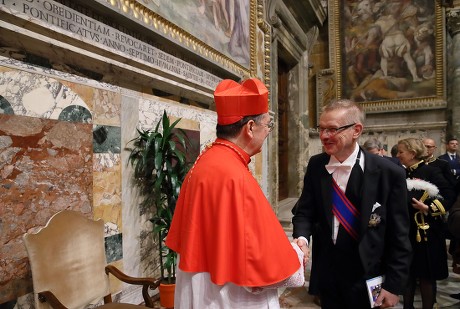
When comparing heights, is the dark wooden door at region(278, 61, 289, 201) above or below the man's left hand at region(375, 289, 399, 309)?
above

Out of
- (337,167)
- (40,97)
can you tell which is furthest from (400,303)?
(40,97)

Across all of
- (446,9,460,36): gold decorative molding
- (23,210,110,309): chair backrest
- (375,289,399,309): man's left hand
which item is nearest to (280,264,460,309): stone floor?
(375,289,399,309): man's left hand

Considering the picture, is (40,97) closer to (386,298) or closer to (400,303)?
(386,298)

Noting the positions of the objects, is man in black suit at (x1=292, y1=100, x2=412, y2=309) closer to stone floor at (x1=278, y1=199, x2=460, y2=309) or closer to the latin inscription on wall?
stone floor at (x1=278, y1=199, x2=460, y2=309)

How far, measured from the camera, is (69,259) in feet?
7.54

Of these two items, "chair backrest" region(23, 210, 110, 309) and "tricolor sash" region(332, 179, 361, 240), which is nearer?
"tricolor sash" region(332, 179, 361, 240)

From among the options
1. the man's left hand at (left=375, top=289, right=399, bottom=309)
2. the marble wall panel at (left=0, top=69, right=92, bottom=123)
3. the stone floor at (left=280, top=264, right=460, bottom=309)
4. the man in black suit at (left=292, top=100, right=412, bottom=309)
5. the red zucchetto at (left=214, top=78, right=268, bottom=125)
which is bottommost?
the stone floor at (left=280, top=264, right=460, bottom=309)

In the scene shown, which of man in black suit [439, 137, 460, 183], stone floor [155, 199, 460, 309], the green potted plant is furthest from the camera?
man in black suit [439, 137, 460, 183]

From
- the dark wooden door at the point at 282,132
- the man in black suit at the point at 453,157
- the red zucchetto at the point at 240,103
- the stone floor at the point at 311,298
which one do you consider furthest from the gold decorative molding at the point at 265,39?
the red zucchetto at the point at 240,103

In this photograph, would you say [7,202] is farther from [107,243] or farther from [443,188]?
[443,188]

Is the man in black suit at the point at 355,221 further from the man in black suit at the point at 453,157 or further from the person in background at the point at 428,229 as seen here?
the man in black suit at the point at 453,157

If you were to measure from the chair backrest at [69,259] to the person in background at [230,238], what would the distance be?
40.1 inches

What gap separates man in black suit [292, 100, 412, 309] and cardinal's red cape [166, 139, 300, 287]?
54 centimetres

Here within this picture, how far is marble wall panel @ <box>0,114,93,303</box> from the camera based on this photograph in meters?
2.28
